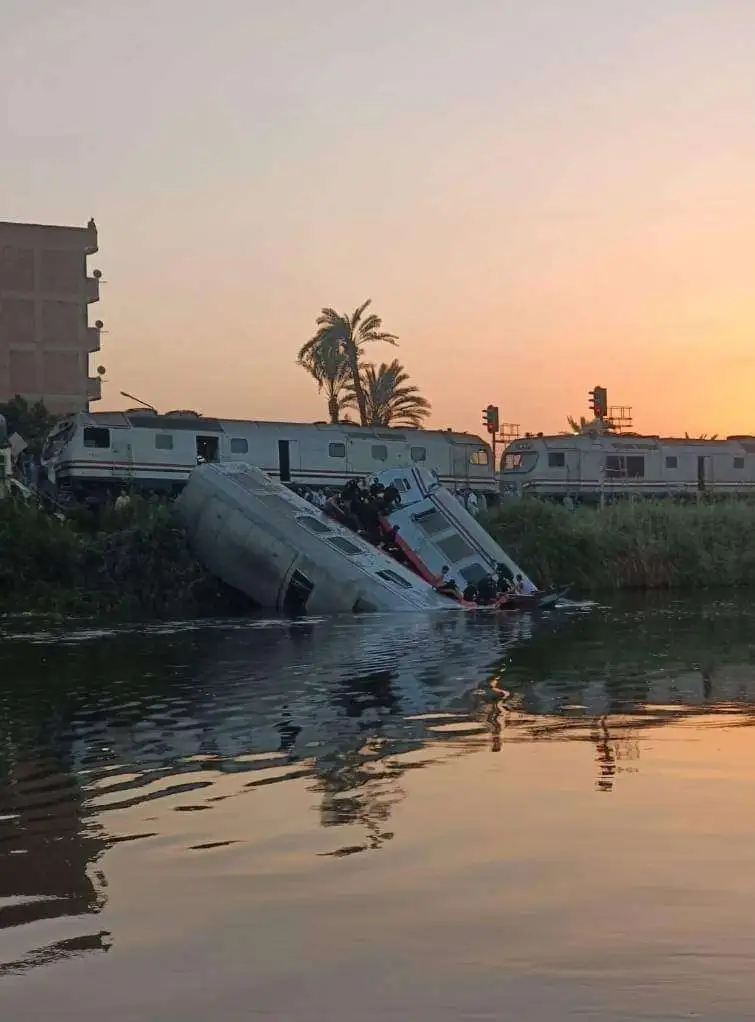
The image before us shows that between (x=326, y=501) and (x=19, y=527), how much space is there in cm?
1012

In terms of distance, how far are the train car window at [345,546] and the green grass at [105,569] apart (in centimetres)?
458

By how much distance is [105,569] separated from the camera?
44469 mm

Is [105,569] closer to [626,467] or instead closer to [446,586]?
[446,586]

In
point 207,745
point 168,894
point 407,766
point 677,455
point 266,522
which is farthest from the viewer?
point 677,455

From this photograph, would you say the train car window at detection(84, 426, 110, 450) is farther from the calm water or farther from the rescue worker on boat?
the calm water

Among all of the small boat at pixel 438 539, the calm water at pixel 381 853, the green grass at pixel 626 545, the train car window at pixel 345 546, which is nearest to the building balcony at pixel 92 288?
the green grass at pixel 626 545

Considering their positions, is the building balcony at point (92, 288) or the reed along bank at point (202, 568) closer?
the reed along bank at point (202, 568)

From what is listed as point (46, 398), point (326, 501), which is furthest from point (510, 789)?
point (46, 398)

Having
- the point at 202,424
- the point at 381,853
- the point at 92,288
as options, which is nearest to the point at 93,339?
the point at 92,288

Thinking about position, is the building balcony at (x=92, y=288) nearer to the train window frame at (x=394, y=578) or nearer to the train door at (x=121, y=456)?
the train door at (x=121, y=456)

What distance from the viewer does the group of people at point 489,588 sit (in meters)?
39.6

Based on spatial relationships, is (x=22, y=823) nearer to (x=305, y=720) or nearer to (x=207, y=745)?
(x=207, y=745)

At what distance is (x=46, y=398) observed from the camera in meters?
→ 75.2

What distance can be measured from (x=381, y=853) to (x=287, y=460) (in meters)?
49.1
